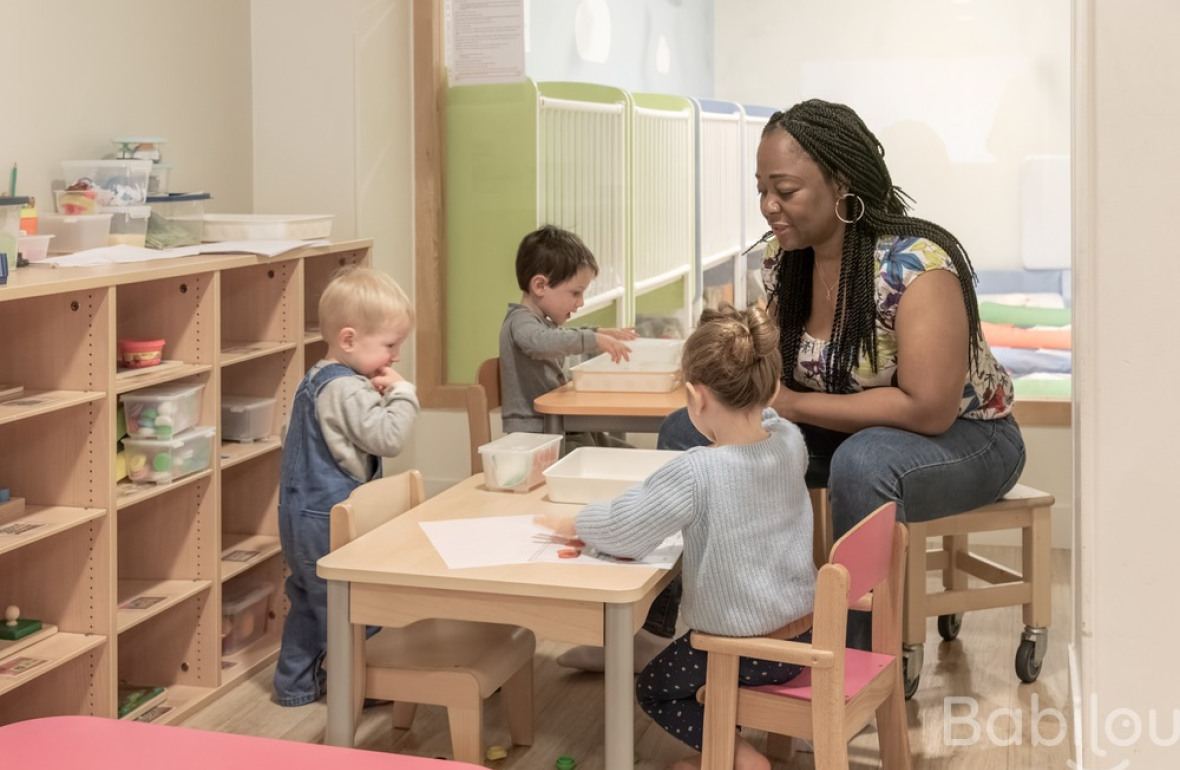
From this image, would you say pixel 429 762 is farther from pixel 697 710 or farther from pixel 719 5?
pixel 719 5

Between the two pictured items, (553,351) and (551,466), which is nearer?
(551,466)

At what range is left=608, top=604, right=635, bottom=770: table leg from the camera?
82.9 inches

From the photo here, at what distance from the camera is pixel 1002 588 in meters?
3.17

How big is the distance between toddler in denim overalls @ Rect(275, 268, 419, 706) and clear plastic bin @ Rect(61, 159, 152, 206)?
666 millimetres

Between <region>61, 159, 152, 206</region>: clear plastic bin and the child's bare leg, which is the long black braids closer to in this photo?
the child's bare leg

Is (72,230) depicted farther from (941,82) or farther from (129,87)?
(941,82)

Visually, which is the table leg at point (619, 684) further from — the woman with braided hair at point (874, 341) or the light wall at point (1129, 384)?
the woman with braided hair at point (874, 341)

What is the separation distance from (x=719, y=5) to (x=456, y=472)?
1.63 meters

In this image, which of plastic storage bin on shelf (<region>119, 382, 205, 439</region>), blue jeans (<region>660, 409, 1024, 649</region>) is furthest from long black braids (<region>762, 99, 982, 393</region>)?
plastic storage bin on shelf (<region>119, 382, 205, 439</region>)

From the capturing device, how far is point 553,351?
3.68m

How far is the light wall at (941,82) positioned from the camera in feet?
13.6

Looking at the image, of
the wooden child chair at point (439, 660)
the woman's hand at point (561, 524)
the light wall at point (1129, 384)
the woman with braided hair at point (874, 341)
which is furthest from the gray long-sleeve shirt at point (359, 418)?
the light wall at point (1129, 384)

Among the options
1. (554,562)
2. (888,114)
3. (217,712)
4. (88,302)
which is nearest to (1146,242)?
(554,562)

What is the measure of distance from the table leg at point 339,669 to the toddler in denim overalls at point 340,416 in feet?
2.24
